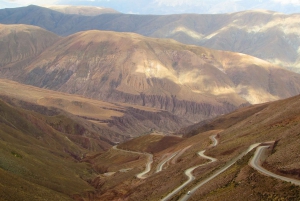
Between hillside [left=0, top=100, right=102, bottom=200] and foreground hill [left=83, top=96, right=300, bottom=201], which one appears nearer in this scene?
foreground hill [left=83, top=96, right=300, bottom=201]

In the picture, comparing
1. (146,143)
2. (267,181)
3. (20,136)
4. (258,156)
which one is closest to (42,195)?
(258,156)

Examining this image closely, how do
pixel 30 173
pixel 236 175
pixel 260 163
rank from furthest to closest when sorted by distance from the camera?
pixel 30 173, pixel 260 163, pixel 236 175

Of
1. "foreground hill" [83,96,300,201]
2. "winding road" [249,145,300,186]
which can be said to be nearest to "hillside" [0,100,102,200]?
"foreground hill" [83,96,300,201]

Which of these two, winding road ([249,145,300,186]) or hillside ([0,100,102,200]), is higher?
winding road ([249,145,300,186])

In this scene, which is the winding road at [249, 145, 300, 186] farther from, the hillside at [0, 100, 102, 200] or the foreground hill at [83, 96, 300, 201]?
the hillside at [0, 100, 102, 200]

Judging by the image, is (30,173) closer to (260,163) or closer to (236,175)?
(236,175)

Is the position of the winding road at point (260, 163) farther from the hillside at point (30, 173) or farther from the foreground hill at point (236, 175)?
the hillside at point (30, 173)

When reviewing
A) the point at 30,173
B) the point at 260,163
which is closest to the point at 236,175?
the point at 260,163

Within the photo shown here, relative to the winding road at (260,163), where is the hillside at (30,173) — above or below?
below

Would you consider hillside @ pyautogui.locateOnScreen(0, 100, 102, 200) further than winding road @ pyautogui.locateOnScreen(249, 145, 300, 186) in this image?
Yes

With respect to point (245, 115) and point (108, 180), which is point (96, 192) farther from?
point (245, 115)

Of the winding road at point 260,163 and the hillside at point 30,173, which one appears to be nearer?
the winding road at point 260,163


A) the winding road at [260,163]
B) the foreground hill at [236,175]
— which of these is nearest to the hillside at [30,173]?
the foreground hill at [236,175]
